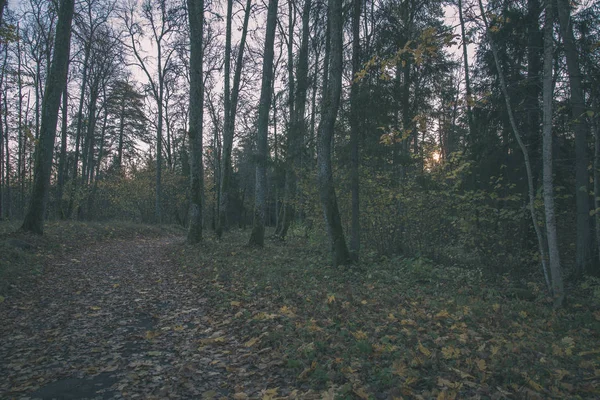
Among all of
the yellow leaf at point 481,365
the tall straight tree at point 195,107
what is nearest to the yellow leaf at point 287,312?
the yellow leaf at point 481,365

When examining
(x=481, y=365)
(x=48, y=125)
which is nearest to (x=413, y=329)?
(x=481, y=365)

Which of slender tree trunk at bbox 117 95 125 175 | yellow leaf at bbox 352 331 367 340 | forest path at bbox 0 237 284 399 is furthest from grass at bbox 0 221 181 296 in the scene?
slender tree trunk at bbox 117 95 125 175

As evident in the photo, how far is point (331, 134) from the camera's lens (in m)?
8.62

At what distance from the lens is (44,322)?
5.31 meters

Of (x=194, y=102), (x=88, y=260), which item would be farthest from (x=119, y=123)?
(x=88, y=260)

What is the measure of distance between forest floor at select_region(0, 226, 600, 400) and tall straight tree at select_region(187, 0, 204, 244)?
5.28 m

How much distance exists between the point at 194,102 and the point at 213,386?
11.5 meters

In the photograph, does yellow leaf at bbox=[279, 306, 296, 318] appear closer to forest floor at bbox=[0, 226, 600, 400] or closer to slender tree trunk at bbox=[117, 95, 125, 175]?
forest floor at bbox=[0, 226, 600, 400]

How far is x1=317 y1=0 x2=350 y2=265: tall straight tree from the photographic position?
8438mm

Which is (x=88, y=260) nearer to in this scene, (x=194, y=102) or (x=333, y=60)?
(x=194, y=102)

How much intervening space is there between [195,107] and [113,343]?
10.1 meters

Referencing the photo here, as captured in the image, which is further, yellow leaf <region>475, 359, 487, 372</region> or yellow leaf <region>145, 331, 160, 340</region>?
yellow leaf <region>145, 331, 160, 340</region>

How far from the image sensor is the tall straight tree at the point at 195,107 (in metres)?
13.1

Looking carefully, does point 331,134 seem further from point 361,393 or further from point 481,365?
point 361,393
